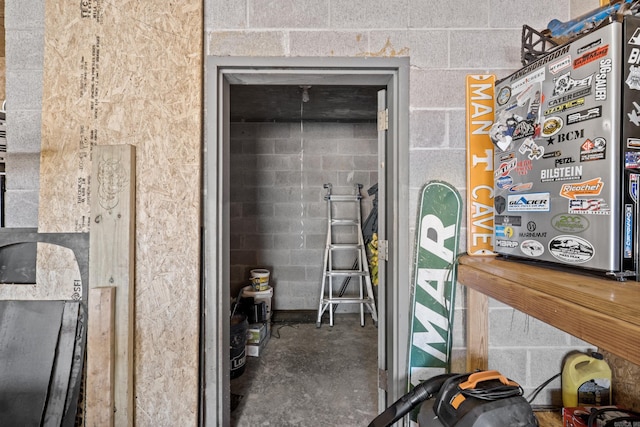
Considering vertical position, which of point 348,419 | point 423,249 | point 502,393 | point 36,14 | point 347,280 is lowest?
point 348,419

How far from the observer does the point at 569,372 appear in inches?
52.0

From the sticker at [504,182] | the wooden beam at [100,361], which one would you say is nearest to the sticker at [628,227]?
the sticker at [504,182]

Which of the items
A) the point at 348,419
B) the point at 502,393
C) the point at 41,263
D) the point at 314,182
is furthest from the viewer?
the point at 314,182

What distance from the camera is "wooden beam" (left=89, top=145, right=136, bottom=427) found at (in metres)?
1.37

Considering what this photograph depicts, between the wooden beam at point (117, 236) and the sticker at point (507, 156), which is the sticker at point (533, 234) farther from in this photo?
the wooden beam at point (117, 236)

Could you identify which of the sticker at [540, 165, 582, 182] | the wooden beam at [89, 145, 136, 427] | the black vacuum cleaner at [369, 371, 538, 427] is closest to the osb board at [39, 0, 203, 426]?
the wooden beam at [89, 145, 136, 427]

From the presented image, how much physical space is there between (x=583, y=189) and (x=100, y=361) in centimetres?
186

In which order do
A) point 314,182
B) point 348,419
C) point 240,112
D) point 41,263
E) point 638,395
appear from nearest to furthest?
1. point 638,395
2. point 41,263
3. point 348,419
4. point 240,112
5. point 314,182

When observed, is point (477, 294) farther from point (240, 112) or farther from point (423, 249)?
point (240, 112)

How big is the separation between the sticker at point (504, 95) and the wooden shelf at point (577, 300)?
601mm

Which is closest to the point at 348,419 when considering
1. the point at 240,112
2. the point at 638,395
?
the point at 638,395

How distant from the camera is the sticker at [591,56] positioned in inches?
31.0

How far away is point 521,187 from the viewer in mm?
1052

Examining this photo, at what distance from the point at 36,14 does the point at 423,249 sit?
2.10m
